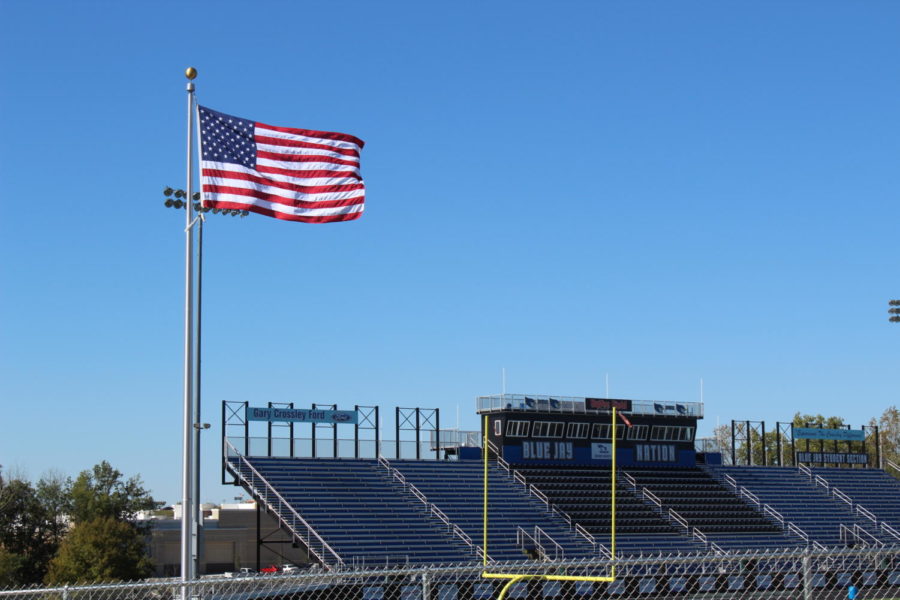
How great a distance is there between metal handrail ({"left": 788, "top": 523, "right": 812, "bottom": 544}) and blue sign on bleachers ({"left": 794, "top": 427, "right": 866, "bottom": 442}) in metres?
12.5

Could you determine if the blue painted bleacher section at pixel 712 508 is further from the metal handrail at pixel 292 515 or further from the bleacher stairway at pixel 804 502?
the metal handrail at pixel 292 515

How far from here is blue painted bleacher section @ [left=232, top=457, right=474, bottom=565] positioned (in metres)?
50.4

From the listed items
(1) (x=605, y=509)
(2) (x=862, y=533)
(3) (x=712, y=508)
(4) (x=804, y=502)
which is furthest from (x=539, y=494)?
(2) (x=862, y=533)

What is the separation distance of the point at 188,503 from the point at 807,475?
2371 inches

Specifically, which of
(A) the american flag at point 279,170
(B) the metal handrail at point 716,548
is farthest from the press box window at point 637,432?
(A) the american flag at point 279,170

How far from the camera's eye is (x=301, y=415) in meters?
58.8

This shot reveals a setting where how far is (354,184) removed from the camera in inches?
895

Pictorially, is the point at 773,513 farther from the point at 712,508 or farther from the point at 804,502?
the point at 804,502

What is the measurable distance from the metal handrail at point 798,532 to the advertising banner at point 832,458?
12.5 metres

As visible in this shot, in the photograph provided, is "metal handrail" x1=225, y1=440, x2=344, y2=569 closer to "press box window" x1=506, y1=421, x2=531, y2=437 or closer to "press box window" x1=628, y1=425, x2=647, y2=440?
"press box window" x1=506, y1=421, x2=531, y2=437

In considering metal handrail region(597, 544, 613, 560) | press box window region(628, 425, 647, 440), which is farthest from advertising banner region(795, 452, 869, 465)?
metal handrail region(597, 544, 613, 560)

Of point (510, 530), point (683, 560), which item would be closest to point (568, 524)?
point (510, 530)

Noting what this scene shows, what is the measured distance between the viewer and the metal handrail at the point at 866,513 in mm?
67625

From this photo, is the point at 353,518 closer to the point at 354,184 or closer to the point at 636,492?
the point at 636,492
